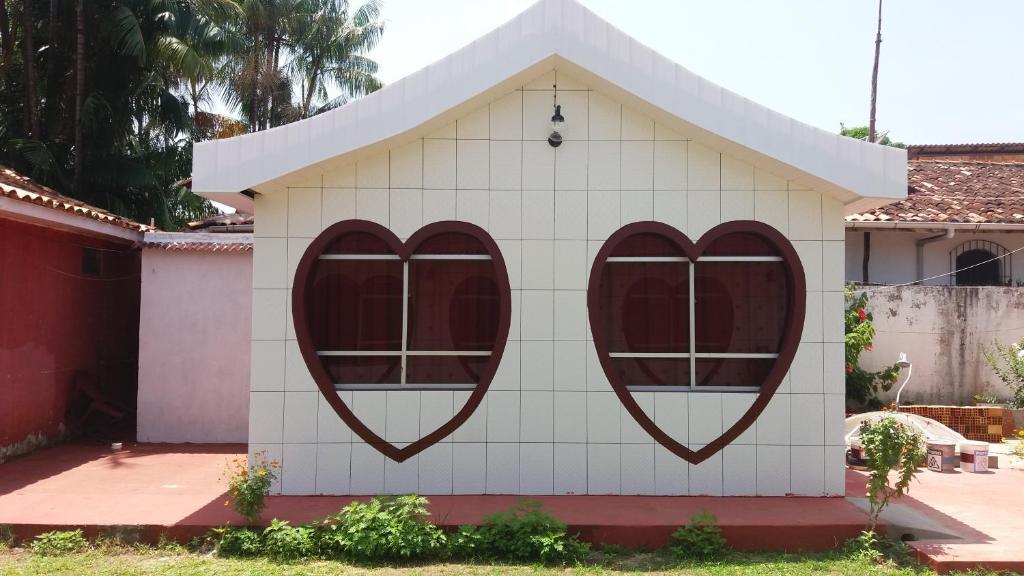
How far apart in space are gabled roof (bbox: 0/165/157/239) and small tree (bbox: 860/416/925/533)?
821cm

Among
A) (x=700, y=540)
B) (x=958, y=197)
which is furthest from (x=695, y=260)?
(x=958, y=197)

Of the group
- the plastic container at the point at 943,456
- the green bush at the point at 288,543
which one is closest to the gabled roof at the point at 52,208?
the green bush at the point at 288,543

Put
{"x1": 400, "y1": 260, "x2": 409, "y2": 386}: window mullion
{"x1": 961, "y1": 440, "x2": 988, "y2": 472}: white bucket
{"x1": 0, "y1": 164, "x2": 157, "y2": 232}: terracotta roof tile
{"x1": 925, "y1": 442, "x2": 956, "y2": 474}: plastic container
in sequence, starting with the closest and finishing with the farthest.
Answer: {"x1": 400, "y1": 260, "x2": 409, "y2": 386}: window mullion → {"x1": 0, "y1": 164, "x2": 157, "y2": 232}: terracotta roof tile → {"x1": 961, "y1": 440, "x2": 988, "y2": 472}: white bucket → {"x1": 925, "y1": 442, "x2": 956, "y2": 474}: plastic container

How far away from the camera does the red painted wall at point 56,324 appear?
826cm

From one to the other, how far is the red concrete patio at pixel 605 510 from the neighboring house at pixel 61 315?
3.53 feet

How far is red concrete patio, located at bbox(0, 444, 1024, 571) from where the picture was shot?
5.84 metres

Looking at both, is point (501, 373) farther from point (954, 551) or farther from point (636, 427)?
point (954, 551)

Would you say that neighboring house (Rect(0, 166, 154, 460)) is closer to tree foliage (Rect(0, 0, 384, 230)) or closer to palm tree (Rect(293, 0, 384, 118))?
tree foliage (Rect(0, 0, 384, 230))

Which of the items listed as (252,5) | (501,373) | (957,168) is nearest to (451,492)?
(501,373)

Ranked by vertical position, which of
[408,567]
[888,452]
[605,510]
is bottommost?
[408,567]

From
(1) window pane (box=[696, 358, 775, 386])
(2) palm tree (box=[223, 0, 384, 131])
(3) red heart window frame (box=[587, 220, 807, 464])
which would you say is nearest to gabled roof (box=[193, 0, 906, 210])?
(3) red heart window frame (box=[587, 220, 807, 464])

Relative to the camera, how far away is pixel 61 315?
928 cm

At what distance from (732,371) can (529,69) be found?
3323 millimetres

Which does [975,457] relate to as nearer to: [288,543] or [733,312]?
[733,312]
